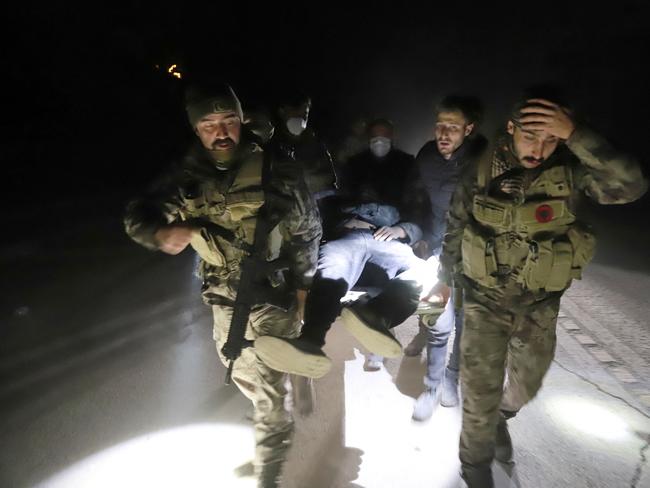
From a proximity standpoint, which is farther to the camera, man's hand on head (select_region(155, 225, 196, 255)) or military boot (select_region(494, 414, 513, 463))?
military boot (select_region(494, 414, 513, 463))

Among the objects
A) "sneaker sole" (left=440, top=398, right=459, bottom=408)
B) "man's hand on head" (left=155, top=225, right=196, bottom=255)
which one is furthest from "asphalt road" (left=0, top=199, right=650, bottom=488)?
"man's hand on head" (left=155, top=225, right=196, bottom=255)

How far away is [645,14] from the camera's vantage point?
711 inches

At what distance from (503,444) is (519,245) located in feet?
5.35

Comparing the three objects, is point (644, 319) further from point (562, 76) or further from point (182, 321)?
point (562, 76)

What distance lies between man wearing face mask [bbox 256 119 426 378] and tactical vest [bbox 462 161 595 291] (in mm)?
491

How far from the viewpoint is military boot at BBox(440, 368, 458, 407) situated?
3607mm

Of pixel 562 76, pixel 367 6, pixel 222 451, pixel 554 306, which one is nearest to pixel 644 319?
pixel 554 306

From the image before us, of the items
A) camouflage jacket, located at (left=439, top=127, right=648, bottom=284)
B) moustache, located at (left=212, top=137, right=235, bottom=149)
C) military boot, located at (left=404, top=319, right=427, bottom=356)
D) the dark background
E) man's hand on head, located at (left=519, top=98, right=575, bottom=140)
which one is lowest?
military boot, located at (left=404, top=319, right=427, bottom=356)

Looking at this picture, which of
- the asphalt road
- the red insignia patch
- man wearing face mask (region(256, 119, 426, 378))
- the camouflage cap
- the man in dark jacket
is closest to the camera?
man wearing face mask (region(256, 119, 426, 378))

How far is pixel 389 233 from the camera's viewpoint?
301 centimetres

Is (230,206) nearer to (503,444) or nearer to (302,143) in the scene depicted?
(302,143)

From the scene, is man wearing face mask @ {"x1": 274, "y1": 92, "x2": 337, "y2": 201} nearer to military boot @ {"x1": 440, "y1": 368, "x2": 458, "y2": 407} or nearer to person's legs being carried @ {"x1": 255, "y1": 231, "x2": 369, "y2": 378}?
person's legs being carried @ {"x1": 255, "y1": 231, "x2": 369, "y2": 378}

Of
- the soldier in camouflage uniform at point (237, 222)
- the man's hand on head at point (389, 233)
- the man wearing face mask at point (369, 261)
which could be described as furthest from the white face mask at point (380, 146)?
the soldier in camouflage uniform at point (237, 222)

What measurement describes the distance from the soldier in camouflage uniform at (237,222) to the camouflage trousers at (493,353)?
1112mm
